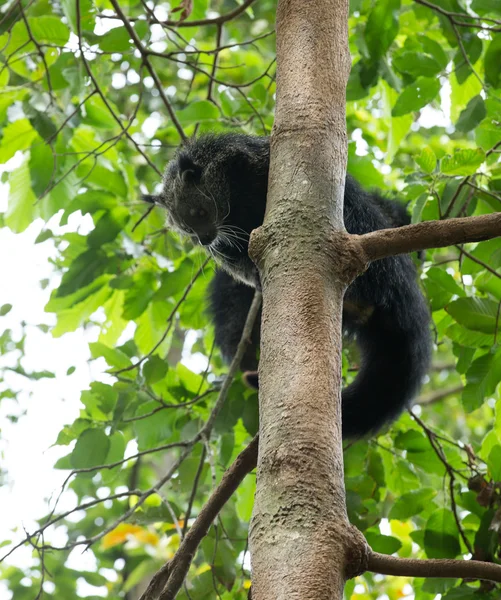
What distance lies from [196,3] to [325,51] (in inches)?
61.6

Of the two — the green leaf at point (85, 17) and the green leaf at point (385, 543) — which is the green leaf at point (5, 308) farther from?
the green leaf at point (385, 543)

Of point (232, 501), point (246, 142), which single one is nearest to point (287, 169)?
point (246, 142)

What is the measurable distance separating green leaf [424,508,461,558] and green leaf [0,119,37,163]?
6.51 feet

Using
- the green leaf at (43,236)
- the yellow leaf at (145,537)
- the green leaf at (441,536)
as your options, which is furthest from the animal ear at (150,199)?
the yellow leaf at (145,537)

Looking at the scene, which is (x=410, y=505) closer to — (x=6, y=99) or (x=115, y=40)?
(x=115, y=40)

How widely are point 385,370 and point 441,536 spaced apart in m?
0.67

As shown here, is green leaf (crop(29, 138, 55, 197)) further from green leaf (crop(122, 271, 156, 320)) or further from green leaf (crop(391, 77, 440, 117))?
green leaf (crop(391, 77, 440, 117))

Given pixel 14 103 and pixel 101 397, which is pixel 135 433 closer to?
pixel 101 397

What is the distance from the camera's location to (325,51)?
1651 mm

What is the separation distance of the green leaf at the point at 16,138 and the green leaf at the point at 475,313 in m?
1.75

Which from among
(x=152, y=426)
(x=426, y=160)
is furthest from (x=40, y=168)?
(x=426, y=160)

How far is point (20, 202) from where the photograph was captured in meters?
2.82

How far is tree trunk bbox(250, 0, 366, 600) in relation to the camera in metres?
0.99

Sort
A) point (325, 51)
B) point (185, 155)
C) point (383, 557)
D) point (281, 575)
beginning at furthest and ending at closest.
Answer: point (185, 155) < point (325, 51) < point (383, 557) < point (281, 575)
